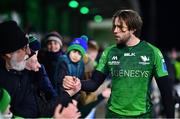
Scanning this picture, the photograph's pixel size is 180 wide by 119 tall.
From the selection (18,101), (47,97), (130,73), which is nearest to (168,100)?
(130,73)

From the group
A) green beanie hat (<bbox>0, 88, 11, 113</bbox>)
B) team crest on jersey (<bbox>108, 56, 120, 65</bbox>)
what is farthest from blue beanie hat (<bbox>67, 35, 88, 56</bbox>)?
green beanie hat (<bbox>0, 88, 11, 113</bbox>)

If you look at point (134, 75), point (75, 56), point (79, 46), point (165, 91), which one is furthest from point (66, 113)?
point (79, 46)

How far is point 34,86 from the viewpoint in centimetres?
540

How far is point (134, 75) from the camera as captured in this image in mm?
5750

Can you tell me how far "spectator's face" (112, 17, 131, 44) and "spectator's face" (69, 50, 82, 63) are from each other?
1.27 meters

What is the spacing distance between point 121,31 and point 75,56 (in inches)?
52.4

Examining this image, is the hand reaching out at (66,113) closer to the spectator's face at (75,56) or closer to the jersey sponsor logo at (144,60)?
the jersey sponsor logo at (144,60)

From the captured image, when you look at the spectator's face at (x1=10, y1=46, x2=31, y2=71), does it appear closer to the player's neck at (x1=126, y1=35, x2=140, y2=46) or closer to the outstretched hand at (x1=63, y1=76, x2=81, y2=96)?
the outstretched hand at (x1=63, y1=76, x2=81, y2=96)

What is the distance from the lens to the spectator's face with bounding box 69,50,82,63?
7.03 m

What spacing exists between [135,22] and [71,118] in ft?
5.70

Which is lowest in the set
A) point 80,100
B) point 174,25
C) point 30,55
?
point 80,100

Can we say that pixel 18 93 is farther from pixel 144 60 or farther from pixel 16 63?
pixel 144 60

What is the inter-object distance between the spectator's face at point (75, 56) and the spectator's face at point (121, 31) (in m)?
1.27

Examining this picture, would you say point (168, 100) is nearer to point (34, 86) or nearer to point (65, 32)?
point (34, 86)
